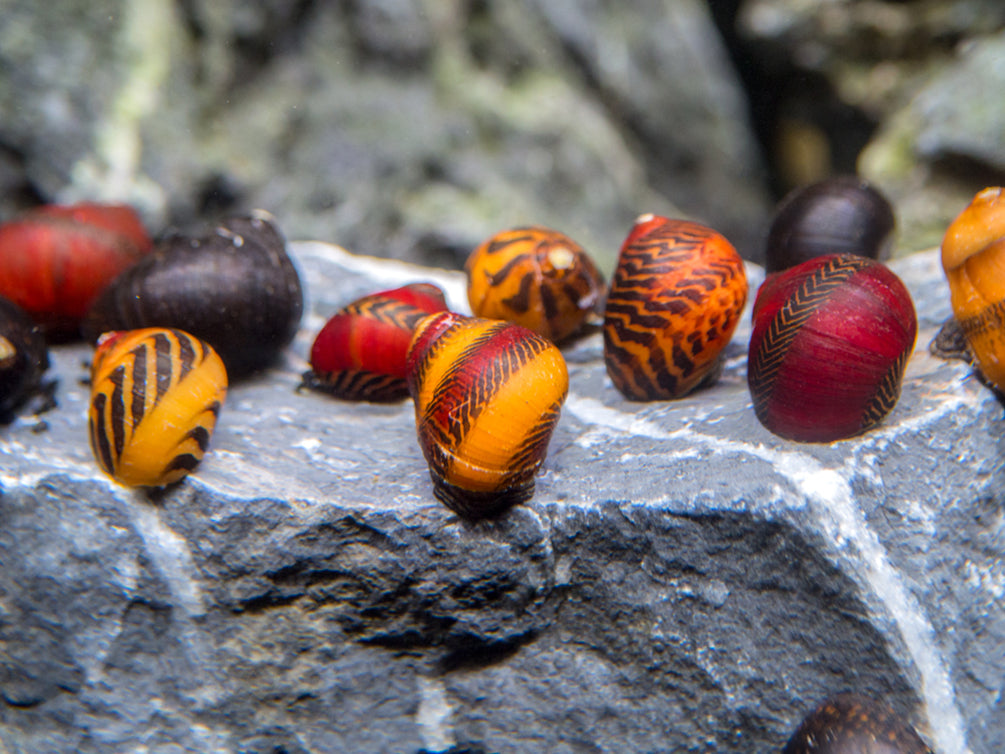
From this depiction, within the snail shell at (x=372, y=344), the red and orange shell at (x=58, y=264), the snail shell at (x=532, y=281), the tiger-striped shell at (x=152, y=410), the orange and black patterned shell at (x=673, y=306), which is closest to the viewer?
the tiger-striped shell at (x=152, y=410)

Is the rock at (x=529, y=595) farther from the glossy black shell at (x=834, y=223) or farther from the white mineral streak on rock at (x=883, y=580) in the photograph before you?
the glossy black shell at (x=834, y=223)

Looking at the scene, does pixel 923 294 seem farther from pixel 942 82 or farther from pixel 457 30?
pixel 457 30

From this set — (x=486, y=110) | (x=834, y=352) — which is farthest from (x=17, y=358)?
(x=486, y=110)

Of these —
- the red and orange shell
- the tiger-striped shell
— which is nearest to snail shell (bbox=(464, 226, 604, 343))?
the tiger-striped shell

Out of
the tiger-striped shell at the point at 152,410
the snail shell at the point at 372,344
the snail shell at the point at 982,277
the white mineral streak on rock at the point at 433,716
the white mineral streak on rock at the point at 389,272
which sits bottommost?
the white mineral streak on rock at the point at 433,716

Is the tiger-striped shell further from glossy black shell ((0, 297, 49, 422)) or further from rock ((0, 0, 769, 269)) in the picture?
rock ((0, 0, 769, 269))

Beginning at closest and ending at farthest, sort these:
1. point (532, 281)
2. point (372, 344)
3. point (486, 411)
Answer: point (486, 411)
point (372, 344)
point (532, 281)

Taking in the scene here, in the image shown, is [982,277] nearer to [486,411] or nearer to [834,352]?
[834,352]

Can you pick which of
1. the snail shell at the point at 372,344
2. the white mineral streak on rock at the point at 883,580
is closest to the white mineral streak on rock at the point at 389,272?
the snail shell at the point at 372,344
